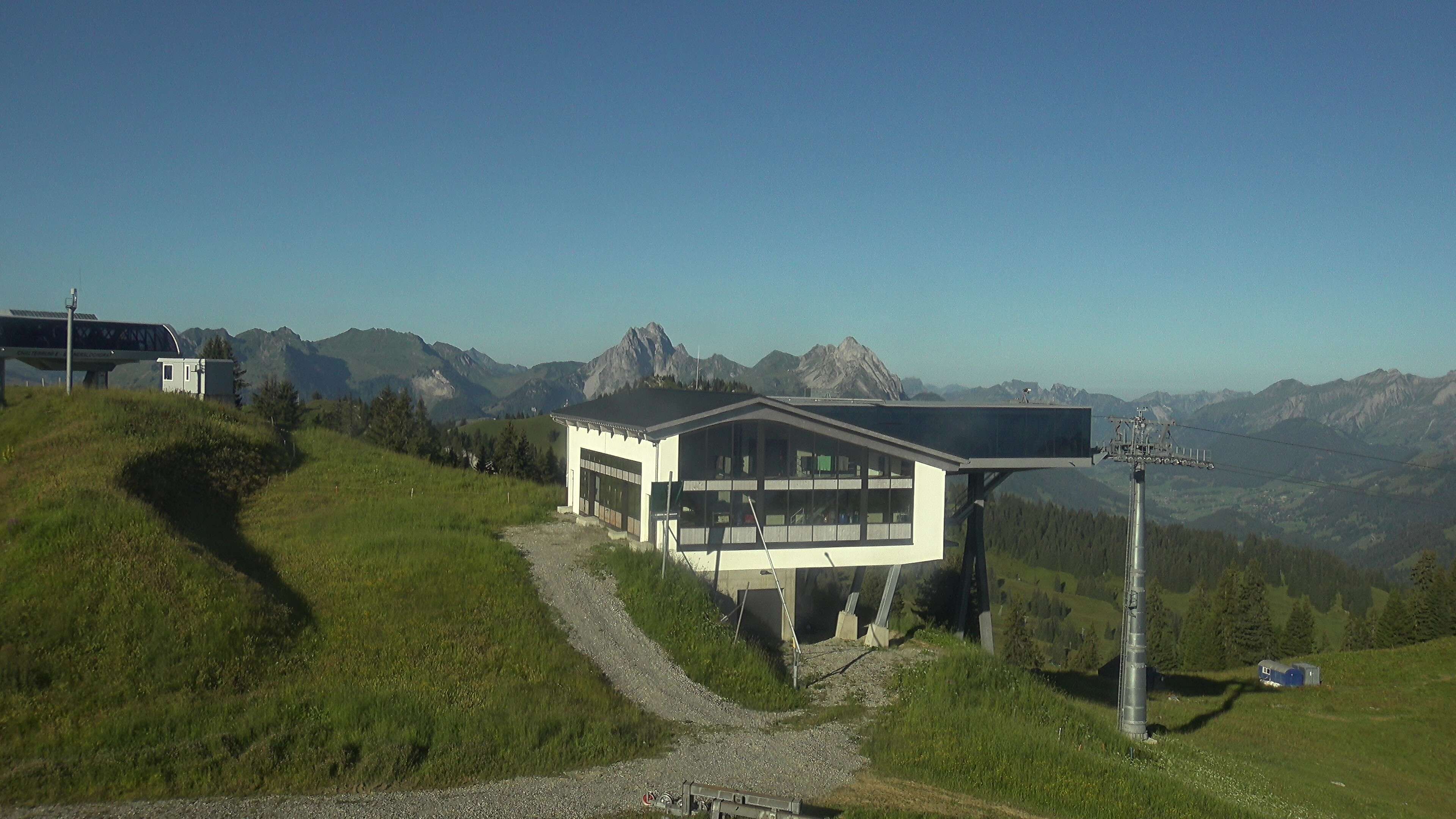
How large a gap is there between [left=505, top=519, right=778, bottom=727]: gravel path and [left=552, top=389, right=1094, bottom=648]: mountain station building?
3.33 m

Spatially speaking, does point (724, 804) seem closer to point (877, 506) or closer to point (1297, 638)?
point (877, 506)

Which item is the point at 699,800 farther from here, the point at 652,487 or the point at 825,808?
the point at 652,487

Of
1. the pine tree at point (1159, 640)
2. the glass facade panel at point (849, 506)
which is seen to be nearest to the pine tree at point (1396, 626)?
the pine tree at point (1159, 640)

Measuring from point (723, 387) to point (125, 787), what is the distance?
285 ft

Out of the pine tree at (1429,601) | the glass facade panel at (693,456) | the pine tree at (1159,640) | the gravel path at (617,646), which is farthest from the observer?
the pine tree at (1159,640)

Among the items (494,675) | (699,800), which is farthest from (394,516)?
(699,800)

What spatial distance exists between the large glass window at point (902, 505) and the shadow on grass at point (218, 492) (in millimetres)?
19181

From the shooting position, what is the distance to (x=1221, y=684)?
53000 mm

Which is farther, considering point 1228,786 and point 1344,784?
point 1344,784

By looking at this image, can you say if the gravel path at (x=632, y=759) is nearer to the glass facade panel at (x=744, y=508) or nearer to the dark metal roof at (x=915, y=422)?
the glass facade panel at (x=744, y=508)

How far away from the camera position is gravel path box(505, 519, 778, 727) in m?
19.6

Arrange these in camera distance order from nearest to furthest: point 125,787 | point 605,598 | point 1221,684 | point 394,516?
point 125,787 → point 605,598 → point 394,516 → point 1221,684

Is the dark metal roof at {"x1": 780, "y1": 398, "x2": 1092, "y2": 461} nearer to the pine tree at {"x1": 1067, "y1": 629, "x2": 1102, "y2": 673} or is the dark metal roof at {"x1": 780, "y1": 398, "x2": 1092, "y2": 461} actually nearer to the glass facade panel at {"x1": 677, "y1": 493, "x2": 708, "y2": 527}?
the glass facade panel at {"x1": 677, "y1": 493, "x2": 708, "y2": 527}

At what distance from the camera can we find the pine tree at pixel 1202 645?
8319 centimetres
